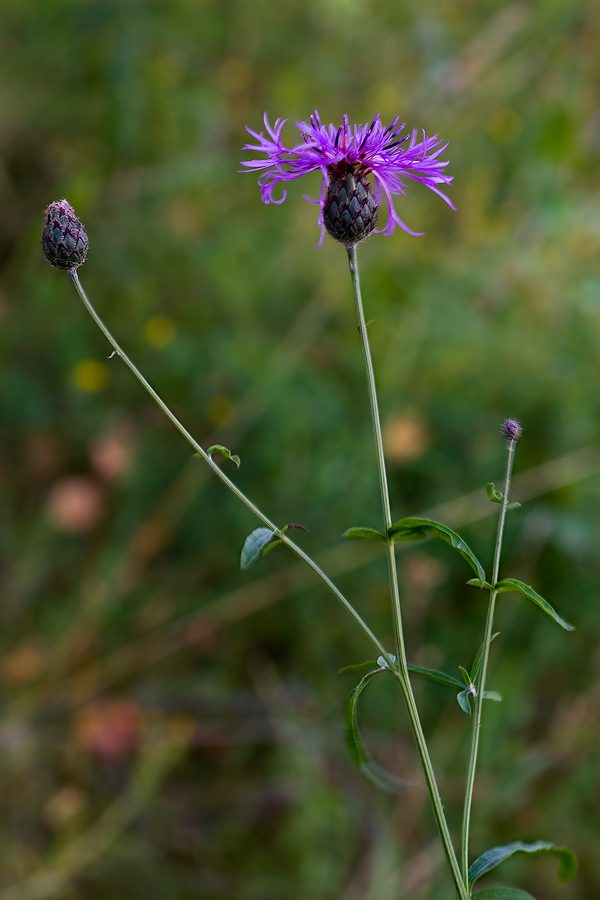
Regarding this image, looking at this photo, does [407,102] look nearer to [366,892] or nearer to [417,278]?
[417,278]

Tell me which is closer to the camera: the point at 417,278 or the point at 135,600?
the point at 135,600

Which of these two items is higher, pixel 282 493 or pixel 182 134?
pixel 182 134

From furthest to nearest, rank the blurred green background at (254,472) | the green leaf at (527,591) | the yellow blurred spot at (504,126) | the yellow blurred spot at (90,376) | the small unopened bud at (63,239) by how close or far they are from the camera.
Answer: the yellow blurred spot at (504,126) < the yellow blurred spot at (90,376) < the blurred green background at (254,472) < the small unopened bud at (63,239) < the green leaf at (527,591)

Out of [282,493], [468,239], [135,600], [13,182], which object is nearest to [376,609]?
[282,493]

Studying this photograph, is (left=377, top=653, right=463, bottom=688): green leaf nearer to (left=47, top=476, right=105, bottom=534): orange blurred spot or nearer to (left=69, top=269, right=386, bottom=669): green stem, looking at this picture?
(left=69, top=269, right=386, bottom=669): green stem

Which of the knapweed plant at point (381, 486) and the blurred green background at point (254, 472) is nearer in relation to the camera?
the knapweed plant at point (381, 486)

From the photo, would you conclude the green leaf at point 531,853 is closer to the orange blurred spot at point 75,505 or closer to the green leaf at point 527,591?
the green leaf at point 527,591

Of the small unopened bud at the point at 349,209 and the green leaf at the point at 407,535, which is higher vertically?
the small unopened bud at the point at 349,209

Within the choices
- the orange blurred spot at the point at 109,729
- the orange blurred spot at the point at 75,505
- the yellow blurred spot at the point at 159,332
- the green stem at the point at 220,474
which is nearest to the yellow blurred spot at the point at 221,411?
the yellow blurred spot at the point at 159,332
